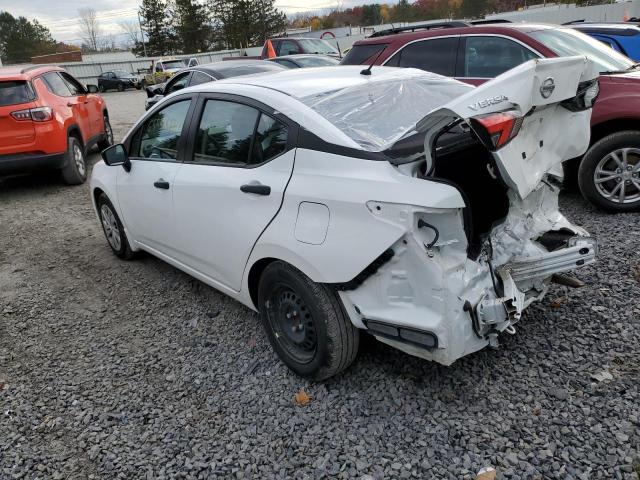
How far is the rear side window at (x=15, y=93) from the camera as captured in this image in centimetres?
699

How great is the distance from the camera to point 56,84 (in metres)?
8.15

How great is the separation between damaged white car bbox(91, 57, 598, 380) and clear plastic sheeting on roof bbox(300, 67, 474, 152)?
0.01 metres

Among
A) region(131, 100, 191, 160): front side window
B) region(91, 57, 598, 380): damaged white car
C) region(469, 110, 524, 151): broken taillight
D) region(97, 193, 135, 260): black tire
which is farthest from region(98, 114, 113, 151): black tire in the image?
region(469, 110, 524, 151): broken taillight

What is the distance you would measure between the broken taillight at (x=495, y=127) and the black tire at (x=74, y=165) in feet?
23.4

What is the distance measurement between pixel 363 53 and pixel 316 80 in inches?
138

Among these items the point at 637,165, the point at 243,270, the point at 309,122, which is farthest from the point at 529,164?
the point at 637,165

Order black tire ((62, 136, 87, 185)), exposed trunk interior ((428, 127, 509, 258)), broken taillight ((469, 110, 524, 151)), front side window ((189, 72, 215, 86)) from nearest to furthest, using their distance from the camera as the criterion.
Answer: broken taillight ((469, 110, 524, 151)) < exposed trunk interior ((428, 127, 509, 258)) < black tire ((62, 136, 87, 185)) < front side window ((189, 72, 215, 86))

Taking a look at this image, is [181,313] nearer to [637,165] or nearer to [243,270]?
[243,270]

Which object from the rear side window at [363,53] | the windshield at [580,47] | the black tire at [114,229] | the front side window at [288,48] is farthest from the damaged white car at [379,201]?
the front side window at [288,48]

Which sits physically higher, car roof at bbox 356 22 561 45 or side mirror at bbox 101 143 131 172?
car roof at bbox 356 22 561 45

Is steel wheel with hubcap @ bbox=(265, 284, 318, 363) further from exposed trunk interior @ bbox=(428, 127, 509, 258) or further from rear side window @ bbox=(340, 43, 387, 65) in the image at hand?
rear side window @ bbox=(340, 43, 387, 65)

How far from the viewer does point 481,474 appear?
2.26 meters

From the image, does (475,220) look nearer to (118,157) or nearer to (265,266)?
(265,266)

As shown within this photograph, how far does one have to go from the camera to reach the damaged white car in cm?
234
